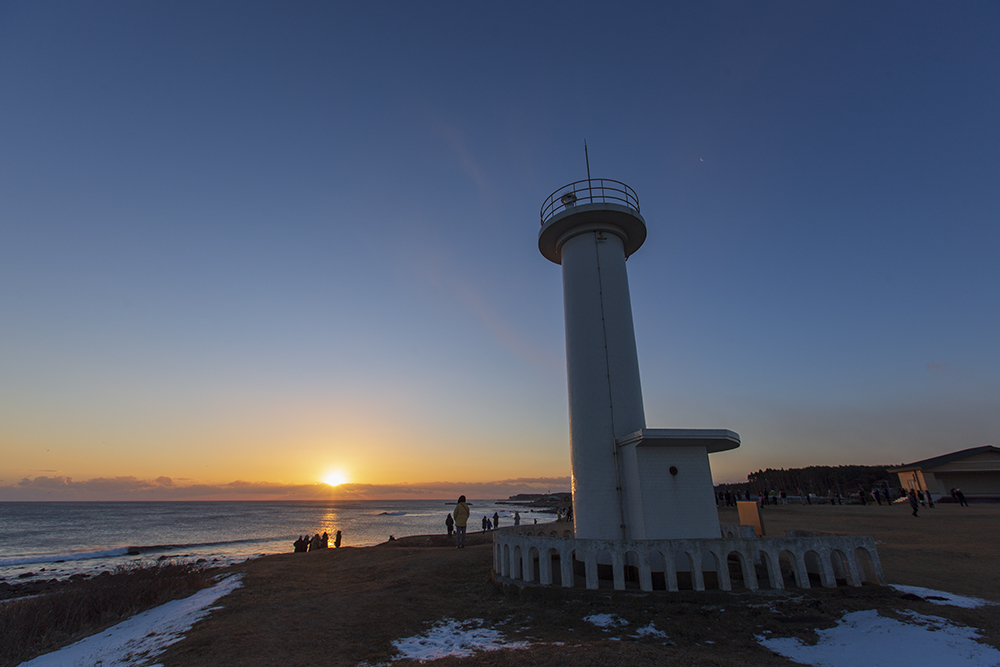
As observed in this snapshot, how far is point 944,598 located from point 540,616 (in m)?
6.70

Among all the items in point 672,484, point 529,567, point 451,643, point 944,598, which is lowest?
point 451,643

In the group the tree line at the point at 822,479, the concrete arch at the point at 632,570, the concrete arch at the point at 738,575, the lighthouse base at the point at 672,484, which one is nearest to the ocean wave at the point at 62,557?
the concrete arch at the point at 632,570

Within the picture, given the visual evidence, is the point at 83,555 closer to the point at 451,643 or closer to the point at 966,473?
the point at 451,643

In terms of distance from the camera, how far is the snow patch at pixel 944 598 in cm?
736

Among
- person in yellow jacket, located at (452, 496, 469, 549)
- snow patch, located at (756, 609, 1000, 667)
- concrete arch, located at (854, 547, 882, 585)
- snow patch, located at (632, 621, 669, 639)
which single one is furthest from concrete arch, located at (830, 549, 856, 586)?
person in yellow jacket, located at (452, 496, 469, 549)

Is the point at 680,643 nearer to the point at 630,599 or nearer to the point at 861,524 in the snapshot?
the point at 630,599

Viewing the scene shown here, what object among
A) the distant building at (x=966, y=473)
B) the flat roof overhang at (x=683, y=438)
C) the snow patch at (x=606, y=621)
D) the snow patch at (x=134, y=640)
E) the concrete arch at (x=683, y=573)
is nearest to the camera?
the snow patch at (x=606, y=621)

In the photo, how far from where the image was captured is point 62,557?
3581 cm

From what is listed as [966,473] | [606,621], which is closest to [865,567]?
[606,621]

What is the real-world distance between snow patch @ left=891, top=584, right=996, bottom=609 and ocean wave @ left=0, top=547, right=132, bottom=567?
48110 mm

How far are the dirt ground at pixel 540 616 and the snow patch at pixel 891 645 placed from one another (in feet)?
0.85

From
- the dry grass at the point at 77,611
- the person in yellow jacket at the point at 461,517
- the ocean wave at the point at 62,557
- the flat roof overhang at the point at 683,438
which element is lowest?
the ocean wave at the point at 62,557

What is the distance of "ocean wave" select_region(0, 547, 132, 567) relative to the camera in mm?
33500

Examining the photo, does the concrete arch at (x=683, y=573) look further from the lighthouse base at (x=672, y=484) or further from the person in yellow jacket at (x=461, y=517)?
the person in yellow jacket at (x=461, y=517)
